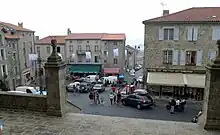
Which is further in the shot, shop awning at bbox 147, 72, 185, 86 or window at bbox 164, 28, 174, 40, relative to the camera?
window at bbox 164, 28, 174, 40

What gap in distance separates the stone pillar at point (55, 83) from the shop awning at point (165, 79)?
1356 centimetres

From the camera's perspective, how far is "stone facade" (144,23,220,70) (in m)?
18.1

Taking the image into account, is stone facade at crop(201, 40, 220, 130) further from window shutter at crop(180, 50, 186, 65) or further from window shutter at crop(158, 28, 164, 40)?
window shutter at crop(158, 28, 164, 40)

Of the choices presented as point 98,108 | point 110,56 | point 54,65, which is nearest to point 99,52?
point 110,56

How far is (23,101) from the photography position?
688 cm

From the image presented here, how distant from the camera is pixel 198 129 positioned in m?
5.58

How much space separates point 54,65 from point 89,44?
2995 cm

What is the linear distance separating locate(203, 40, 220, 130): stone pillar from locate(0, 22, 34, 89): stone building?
1062 inches

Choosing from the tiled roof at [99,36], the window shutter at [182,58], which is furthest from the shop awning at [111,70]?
the window shutter at [182,58]

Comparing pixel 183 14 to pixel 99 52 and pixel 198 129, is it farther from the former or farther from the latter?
pixel 99 52

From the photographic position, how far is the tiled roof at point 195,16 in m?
18.0

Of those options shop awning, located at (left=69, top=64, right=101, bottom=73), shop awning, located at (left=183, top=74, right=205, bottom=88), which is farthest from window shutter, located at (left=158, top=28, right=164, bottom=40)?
shop awning, located at (left=69, top=64, right=101, bottom=73)

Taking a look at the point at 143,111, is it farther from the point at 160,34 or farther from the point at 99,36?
the point at 99,36

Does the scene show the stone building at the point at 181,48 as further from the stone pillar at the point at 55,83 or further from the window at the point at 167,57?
the stone pillar at the point at 55,83
